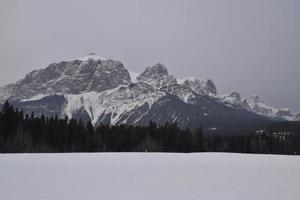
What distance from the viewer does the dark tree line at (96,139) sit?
3368 inches

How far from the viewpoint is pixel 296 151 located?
501 ft

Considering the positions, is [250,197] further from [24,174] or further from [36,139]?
[36,139]

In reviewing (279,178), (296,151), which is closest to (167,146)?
(296,151)

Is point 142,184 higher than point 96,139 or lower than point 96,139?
lower

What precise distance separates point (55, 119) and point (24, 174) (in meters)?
84.7

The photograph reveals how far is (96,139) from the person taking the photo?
4055 inches

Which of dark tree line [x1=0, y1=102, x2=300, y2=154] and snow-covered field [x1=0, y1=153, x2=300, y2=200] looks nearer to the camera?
snow-covered field [x1=0, y1=153, x2=300, y2=200]

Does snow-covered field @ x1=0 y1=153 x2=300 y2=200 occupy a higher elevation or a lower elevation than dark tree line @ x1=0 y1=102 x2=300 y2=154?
lower

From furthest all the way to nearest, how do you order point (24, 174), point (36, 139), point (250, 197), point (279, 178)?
1. point (36, 139)
2. point (279, 178)
3. point (24, 174)
4. point (250, 197)

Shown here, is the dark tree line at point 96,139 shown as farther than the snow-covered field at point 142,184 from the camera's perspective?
Yes

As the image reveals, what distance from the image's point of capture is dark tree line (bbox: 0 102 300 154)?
3368 inches

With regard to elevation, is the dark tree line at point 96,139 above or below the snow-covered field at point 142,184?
above

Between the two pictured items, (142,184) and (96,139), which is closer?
(142,184)

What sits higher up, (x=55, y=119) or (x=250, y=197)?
(x=55, y=119)
